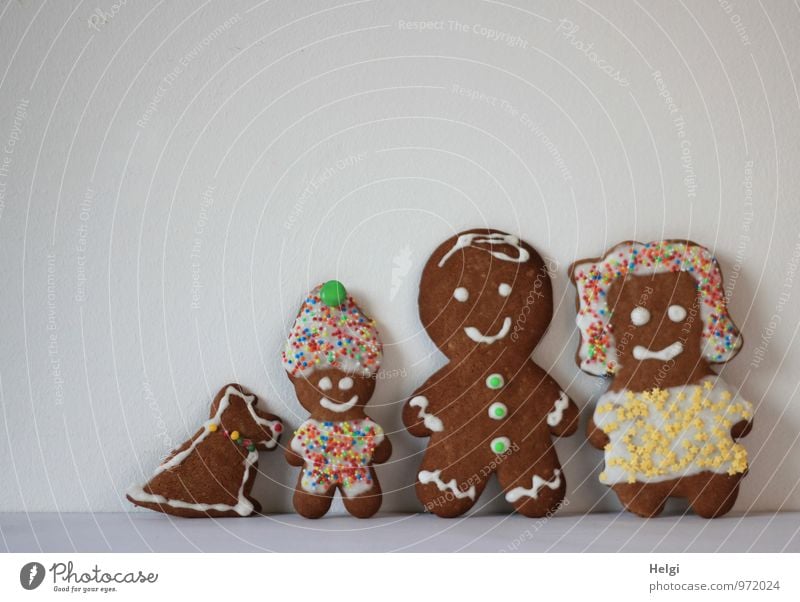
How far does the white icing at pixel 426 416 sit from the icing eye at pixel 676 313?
1.62 feet

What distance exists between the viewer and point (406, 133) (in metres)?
1.73

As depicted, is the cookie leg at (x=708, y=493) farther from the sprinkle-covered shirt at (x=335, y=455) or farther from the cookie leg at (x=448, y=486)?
the sprinkle-covered shirt at (x=335, y=455)

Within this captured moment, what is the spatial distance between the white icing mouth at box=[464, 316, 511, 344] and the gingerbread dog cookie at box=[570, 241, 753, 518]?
0.48 ft

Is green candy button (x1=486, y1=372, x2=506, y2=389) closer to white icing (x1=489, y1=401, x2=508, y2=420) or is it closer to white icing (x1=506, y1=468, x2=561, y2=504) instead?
white icing (x1=489, y1=401, x2=508, y2=420)

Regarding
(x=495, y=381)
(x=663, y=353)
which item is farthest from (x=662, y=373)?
(x=495, y=381)

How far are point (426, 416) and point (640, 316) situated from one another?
46 cm

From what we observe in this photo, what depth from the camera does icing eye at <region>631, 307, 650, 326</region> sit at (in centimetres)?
166

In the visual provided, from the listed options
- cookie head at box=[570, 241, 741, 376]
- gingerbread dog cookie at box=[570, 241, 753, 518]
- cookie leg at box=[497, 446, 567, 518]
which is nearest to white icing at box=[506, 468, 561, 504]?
cookie leg at box=[497, 446, 567, 518]

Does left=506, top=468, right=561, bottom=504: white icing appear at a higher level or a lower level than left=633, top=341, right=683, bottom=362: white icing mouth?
lower

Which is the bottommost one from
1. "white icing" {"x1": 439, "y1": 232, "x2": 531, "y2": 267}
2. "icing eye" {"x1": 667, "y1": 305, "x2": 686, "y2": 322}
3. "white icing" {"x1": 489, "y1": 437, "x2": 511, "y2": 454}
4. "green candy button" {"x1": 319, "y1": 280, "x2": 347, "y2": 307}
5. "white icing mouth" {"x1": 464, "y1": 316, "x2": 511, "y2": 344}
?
"white icing" {"x1": 489, "y1": 437, "x2": 511, "y2": 454}

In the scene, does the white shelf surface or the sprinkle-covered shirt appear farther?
the sprinkle-covered shirt

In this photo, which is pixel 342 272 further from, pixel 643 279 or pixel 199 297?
pixel 643 279

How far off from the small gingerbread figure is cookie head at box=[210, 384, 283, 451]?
53 millimetres
